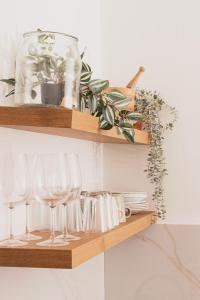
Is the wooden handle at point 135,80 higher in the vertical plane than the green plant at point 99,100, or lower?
higher

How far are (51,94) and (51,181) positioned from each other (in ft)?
0.75

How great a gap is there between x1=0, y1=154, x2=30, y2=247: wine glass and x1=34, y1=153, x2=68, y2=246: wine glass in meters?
0.03

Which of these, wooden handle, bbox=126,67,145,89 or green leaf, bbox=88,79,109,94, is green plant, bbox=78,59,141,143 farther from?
wooden handle, bbox=126,67,145,89

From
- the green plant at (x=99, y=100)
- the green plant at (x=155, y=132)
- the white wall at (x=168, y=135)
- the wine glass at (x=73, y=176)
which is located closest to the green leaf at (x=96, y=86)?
the green plant at (x=99, y=100)

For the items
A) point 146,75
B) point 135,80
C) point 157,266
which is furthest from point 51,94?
point 157,266

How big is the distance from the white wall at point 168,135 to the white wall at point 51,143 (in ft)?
0.24

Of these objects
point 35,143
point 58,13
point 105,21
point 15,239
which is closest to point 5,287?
point 15,239

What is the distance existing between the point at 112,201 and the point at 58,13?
0.70 metres

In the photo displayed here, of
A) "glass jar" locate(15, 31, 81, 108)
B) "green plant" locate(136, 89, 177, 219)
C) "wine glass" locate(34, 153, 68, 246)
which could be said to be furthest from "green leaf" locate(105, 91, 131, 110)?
"green plant" locate(136, 89, 177, 219)

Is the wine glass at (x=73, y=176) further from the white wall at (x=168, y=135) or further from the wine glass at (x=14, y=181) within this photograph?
the white wall at (x=168, y=135)

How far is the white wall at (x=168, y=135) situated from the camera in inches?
91.0

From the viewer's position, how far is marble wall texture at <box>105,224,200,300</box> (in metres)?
2.29

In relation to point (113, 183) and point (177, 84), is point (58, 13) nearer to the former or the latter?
point (177, 84)

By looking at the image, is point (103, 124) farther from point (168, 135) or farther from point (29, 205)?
point (168, 135)
